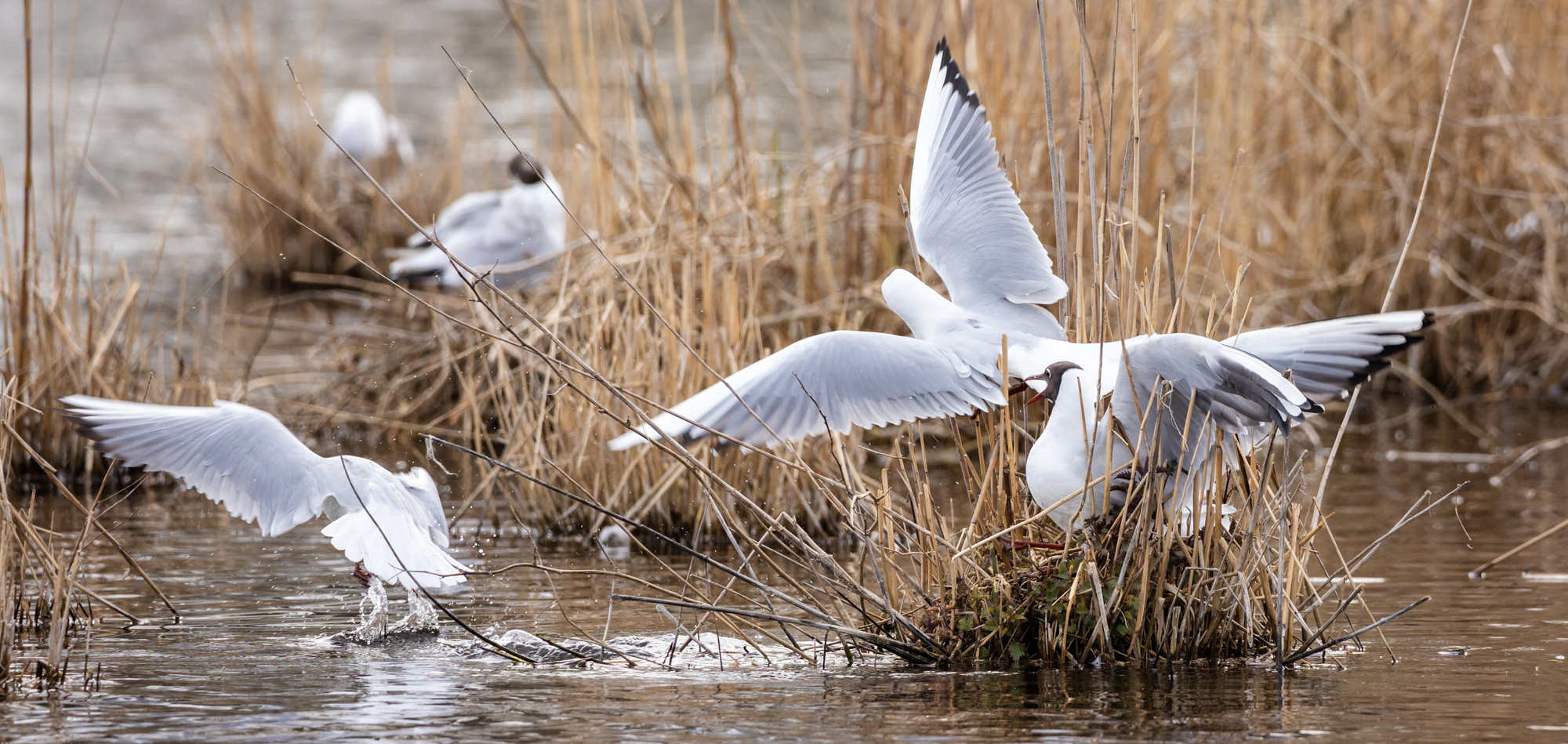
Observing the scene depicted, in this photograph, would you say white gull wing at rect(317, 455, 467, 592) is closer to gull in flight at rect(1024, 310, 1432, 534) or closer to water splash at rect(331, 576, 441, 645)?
water splash at rect(331, 576, 441, 645)

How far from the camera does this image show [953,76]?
16.5 ft

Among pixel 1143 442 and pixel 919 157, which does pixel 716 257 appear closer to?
pixel 919 157

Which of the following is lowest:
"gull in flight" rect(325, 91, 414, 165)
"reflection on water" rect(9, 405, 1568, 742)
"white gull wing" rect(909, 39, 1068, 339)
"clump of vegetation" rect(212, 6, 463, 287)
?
"reflection on water" rect(9, 405, 1568, 742)

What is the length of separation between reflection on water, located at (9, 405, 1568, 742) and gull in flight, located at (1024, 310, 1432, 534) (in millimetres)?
406

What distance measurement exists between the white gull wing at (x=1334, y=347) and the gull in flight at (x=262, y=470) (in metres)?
2.03

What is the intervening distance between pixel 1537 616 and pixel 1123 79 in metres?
3.27

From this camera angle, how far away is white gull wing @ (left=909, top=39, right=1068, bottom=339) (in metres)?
4.44

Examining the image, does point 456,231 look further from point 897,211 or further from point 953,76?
point 953,76

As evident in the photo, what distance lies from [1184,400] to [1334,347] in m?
0.35

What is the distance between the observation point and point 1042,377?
4.03m

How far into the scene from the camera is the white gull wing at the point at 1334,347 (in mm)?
3545

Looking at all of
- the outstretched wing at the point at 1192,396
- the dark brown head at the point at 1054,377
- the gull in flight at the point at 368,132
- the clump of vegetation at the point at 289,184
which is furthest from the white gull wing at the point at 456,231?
the outstretched wing at the point at 1192,396

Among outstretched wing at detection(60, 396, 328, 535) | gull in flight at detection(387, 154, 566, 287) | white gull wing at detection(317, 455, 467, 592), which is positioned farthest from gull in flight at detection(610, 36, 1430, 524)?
gull in flight at detection(387, 154, 566, 287)

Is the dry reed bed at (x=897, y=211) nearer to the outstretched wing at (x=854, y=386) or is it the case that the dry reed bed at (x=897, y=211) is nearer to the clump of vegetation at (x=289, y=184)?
the outstretched wing at (x=854, y=386)
